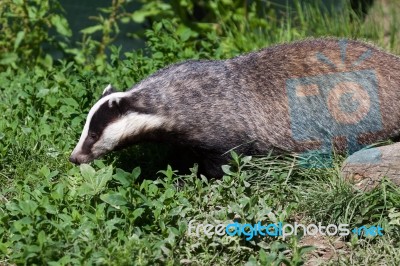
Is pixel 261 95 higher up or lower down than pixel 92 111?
lower down

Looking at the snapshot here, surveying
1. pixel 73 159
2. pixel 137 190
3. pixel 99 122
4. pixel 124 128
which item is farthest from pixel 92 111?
pixel 137 190

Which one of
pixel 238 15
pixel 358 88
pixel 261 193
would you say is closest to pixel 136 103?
pixel 261 193

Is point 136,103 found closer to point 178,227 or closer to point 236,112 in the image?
point 236,112

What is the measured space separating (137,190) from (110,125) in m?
0.69

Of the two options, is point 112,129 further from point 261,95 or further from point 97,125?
point 261,95

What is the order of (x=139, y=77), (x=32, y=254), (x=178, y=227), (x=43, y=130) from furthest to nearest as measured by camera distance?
(x=139, y=77) → (x=43, y=130) → (x=178, y=227) → (x=32, y=254)

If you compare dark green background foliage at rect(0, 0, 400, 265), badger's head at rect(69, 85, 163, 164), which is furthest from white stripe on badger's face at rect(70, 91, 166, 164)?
→ dark green background foliage at rect(0, 0, 400, 265)

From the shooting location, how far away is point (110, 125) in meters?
5.80

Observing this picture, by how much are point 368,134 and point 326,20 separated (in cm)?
244

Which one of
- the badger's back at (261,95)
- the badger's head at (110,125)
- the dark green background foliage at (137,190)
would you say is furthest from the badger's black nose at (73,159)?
the badger's back at (261,95)

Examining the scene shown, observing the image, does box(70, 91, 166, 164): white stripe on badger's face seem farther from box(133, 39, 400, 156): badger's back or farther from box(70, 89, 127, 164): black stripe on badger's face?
box(133, 39, 400, 156): badger's back

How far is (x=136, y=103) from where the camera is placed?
232 inches

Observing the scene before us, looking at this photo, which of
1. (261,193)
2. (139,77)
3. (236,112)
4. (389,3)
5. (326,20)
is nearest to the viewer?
(261,193)

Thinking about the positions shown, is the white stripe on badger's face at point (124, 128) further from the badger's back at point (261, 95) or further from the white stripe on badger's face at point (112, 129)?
the badger's back at point (261, 95)
